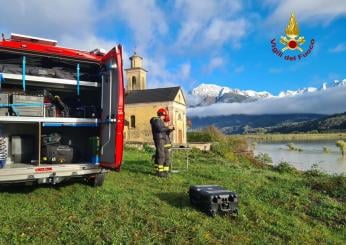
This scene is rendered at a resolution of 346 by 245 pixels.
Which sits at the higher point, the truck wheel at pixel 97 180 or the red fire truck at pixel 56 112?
the red fire truck at pixel 56 112

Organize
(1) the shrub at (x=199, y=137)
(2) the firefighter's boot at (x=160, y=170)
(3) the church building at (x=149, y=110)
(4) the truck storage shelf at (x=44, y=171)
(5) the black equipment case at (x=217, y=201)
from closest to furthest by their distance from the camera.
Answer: (5) the black equipment case at (x=217, y=201), (4) the truck storage shelf at (x=44, y=171), (2) the firefighter's boot at (x=160, y=170), (1) the shrub at (x=199, y=137), (3) the church building at (x=149, y=110)

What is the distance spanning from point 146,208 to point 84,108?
10.6ft

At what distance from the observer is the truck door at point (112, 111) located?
7801mm

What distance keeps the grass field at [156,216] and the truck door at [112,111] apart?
2.57 ft

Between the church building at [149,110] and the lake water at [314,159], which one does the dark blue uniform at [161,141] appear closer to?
the lake water at [314,159]

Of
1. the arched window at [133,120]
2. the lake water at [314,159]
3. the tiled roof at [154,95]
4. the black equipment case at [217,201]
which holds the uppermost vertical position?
the tiled roof at [154,95]

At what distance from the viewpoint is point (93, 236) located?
5.42 metres

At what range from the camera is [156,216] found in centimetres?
647

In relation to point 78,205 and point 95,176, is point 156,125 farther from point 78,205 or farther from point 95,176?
point 78,205

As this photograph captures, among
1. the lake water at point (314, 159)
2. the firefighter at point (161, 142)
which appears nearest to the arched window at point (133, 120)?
the lake water at point (314, 159)

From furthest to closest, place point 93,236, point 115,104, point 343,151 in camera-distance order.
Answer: point 343,151, point 115,104, point 93,236

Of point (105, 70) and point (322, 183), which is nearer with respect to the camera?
point (105, 70)

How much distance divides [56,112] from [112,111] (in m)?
1.51

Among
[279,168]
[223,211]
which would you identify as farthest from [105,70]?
[279,168]
